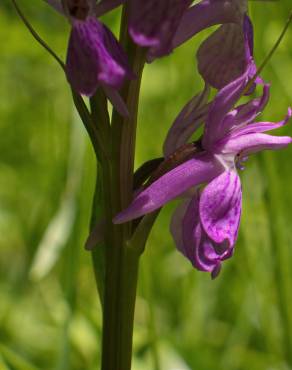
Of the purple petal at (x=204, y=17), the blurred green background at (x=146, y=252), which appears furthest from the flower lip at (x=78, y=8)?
the blurred green background at (x=146, y=252)

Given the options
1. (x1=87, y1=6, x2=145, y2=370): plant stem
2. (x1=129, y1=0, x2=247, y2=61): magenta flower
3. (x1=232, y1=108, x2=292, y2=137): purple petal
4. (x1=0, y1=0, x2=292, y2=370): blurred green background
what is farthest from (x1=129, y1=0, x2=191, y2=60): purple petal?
(x1=0, y1=0, x2=292, y2=370): blurred green background

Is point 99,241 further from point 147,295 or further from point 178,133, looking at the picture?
point 147,295

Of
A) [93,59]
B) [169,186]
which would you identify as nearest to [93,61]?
[93,59]

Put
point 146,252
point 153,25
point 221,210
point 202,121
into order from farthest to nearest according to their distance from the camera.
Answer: point 146,252, point 202,121, point 221,210, point 153,25

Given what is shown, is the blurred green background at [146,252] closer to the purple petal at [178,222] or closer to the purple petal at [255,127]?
the purple petal at [178,222]

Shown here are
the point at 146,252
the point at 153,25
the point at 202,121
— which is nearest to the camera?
the point at 153,25

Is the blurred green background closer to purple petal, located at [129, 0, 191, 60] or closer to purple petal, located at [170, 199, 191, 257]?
purple petal, located at [170, 199, 191, 257]

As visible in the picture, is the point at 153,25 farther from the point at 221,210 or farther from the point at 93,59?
the point at 221,210

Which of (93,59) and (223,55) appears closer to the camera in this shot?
(93,59)
